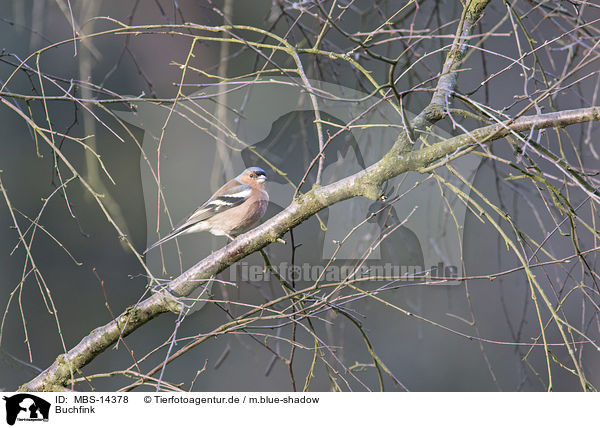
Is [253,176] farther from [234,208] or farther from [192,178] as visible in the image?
[192,178]

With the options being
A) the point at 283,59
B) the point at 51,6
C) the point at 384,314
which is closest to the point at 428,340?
the point at 384,314

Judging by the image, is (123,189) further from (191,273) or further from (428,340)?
(428,340)

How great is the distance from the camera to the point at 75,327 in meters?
2.05

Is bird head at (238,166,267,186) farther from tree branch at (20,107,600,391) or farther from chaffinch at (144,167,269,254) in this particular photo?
tree branch at (20,107,600,391)

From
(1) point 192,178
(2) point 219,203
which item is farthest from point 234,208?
(1) point 192,178

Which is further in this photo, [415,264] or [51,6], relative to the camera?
[415,264]

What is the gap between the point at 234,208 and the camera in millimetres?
2113

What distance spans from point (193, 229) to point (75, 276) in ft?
1.84
